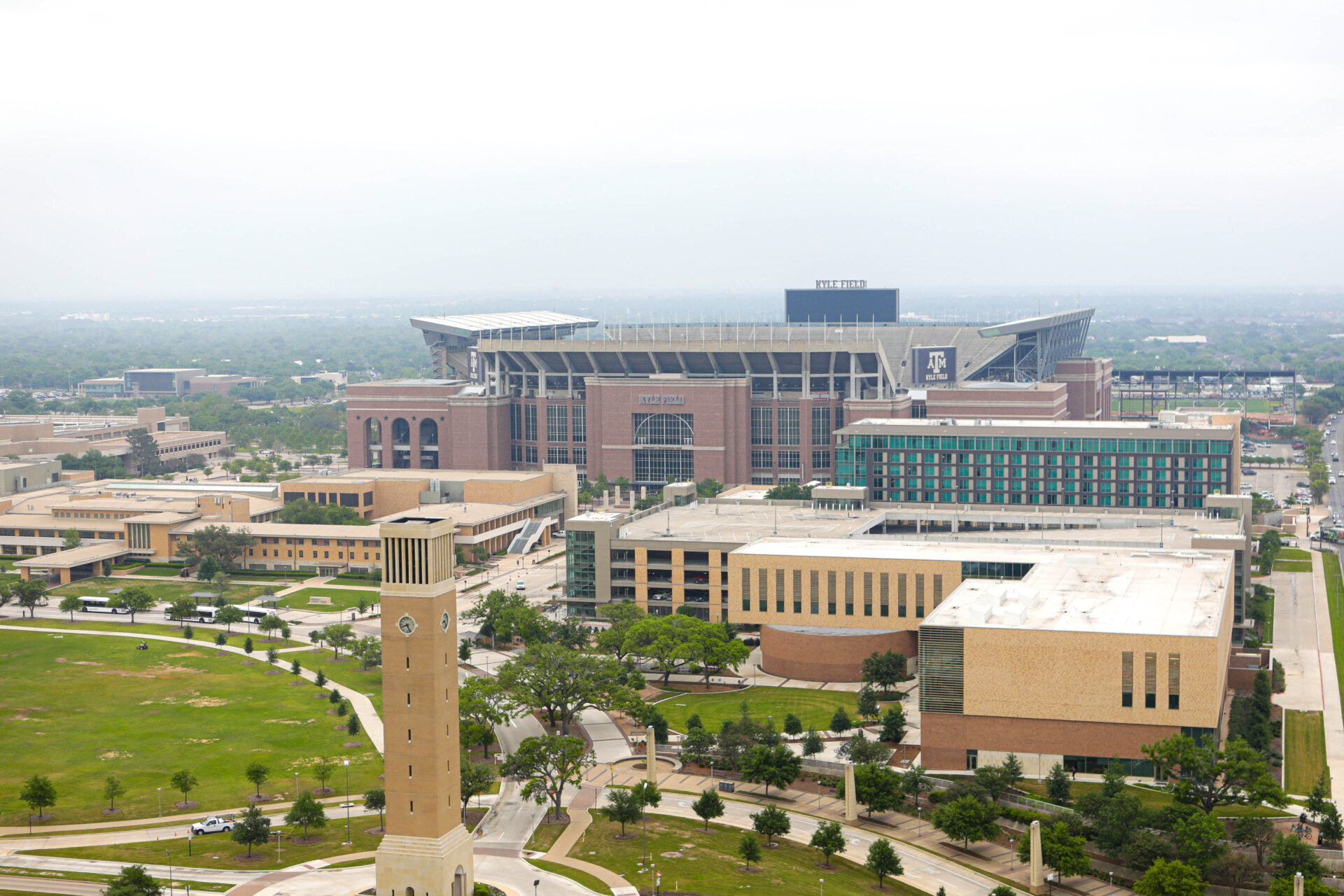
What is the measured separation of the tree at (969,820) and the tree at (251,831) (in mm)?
34784

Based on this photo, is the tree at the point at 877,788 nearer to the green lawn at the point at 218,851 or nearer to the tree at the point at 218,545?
the green lawn at the point at 218,851

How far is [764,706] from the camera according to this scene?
100375mm

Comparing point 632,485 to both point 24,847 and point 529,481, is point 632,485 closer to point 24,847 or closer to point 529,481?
point 529,481

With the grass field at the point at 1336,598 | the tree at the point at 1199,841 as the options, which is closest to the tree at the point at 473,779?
the tree at the point at 1199,841

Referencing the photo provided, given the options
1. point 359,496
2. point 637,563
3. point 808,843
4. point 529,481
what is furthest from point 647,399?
point 808,843

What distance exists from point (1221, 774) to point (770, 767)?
2416cm

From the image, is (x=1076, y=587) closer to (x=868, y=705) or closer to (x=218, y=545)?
(x=868, y=705)

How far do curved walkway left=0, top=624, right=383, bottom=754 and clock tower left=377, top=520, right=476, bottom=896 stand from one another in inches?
969

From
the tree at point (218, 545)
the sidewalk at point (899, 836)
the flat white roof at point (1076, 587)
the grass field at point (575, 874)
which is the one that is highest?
the flat white roof at point (1076, 587)

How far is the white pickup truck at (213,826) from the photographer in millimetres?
77875

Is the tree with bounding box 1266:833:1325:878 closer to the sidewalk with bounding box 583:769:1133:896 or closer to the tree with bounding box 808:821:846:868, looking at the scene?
the sidewalk with bounding box 583:769:1133:896

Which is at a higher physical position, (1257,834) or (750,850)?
(1257,834)

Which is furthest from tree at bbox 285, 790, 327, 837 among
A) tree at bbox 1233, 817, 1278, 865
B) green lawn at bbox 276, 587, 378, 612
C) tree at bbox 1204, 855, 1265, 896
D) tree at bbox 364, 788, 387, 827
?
green lawn at bbox 276, 587, 378, 612

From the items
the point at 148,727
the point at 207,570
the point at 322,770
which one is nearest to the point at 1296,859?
the point at 322,770
